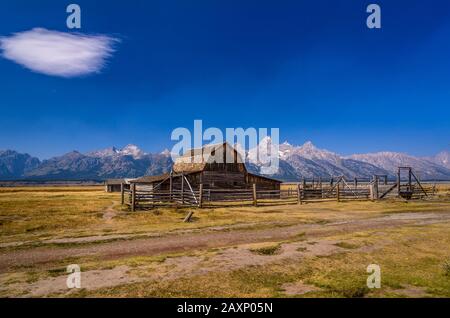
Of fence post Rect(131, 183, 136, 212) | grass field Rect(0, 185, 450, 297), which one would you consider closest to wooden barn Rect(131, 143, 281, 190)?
fence post Rect(131, 183, 136, 212)

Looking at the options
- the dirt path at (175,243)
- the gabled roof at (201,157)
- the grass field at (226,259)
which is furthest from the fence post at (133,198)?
the gabled roof at (201,157)

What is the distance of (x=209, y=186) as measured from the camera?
45938mm

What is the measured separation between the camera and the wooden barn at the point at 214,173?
45219mm

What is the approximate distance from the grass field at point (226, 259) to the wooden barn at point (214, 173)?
84.4 ft

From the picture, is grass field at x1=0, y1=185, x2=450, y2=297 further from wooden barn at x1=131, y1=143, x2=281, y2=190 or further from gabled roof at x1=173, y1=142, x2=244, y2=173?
gabled roof at x1=173, y1=142, x2=244, y2=173

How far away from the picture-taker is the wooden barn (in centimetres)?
4522

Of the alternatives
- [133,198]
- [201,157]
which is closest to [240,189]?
[201,157]

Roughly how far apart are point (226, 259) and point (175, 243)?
12.4 ft

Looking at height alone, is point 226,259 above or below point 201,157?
below

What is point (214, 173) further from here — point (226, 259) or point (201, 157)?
point (226, 259)

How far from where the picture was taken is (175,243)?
13.9 meters

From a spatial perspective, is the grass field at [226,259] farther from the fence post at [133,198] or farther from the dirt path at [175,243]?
the fence post at [133,198]

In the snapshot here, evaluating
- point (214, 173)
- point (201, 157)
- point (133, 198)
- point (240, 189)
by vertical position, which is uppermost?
point (201, 157)
